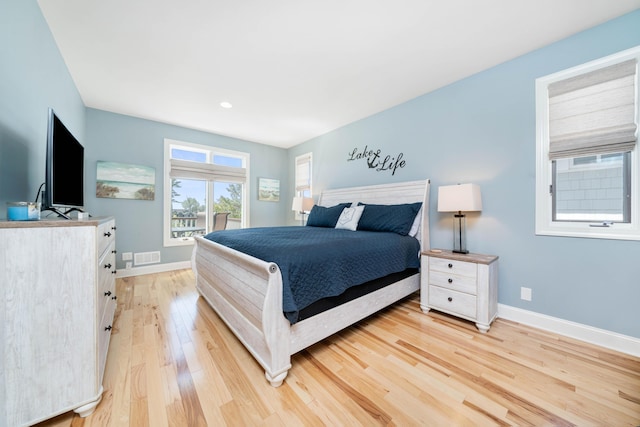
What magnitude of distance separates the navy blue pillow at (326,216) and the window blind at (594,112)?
2260 mm

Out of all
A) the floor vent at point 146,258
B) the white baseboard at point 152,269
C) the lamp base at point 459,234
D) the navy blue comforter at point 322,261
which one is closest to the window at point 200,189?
the floor vent at point 146,258

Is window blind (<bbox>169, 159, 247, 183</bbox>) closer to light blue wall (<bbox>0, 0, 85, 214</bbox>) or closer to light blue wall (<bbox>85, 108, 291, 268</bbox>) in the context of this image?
light blue wall (<bbox>85, 108, 291, 268</bbox>)

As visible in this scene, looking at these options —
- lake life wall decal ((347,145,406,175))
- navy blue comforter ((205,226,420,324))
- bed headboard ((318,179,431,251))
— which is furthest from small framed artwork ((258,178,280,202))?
navy blue comforter ((205,226,420,324))

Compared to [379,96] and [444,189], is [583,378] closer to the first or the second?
[444,189]

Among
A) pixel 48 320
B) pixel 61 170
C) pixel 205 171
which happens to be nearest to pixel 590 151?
pixel 48 320

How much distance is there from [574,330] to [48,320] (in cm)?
350

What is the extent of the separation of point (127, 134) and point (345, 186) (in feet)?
11.7

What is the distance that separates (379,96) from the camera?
2.99m

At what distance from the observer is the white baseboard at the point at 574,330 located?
5.57ft

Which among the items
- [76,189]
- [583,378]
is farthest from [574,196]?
[76,189]

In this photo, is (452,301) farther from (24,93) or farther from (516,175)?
(24,93)

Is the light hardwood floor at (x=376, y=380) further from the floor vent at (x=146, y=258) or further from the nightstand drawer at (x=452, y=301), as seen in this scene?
the floor vent at (x=146, y=258)

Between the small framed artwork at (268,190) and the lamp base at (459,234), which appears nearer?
the lamp base at (459,234)

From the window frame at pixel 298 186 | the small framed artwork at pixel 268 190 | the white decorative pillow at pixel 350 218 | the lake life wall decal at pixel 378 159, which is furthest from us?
the small framed artwork at pixel 268 190
